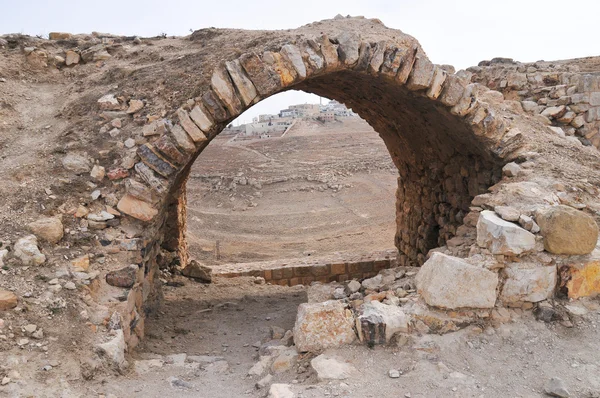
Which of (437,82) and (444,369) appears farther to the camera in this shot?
(437,82)

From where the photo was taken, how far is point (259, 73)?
13.3 ft

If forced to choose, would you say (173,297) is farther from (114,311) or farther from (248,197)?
(248,197)

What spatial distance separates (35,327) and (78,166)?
5.02 ft

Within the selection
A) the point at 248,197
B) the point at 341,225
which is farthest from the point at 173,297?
the point at 248,197

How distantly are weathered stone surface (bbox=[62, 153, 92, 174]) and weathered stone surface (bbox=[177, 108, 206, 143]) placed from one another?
2.91 ft

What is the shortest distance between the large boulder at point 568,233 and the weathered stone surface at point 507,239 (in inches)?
5.5

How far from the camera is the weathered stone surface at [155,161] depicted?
3.86 m

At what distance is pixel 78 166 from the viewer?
3938mm

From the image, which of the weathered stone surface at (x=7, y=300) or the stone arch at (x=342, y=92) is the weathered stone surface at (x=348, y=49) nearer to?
the stone arch at (x=342, y=92)

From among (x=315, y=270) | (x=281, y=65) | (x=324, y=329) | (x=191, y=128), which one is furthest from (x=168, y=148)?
(x=315, y=270)

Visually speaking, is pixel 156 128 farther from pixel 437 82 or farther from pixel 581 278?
pixel 581 278

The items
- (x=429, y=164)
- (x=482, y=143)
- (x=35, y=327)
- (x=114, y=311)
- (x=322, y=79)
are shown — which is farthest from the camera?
(x=429, y=164)

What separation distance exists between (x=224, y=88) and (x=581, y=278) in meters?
3.20

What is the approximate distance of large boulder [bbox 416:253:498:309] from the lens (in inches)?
127
